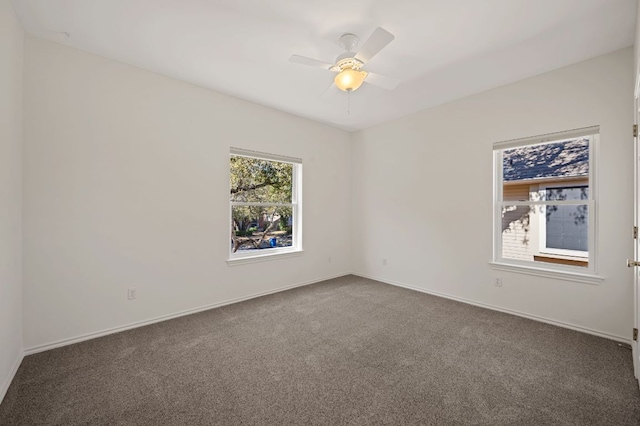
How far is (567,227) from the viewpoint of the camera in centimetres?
297

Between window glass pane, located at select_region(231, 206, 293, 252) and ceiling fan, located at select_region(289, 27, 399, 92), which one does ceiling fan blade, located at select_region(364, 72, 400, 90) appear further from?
window glass pane, located at select_region(231, 206, 293, 252)

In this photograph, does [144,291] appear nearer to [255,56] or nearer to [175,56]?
[175,56]

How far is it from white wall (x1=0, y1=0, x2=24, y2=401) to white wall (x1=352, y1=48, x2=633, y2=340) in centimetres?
418

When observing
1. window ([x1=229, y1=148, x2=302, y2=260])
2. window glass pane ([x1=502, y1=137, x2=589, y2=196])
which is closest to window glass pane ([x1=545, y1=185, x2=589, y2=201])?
window glass pane ([x1=502, y1=137, x2=589, y2=196])

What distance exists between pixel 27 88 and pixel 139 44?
973 mm

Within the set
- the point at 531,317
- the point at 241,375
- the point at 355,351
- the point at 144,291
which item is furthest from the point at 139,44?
the point at 531,317

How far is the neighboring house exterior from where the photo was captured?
2.89 metres

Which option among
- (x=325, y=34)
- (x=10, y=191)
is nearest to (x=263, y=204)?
(x=325, y=34)

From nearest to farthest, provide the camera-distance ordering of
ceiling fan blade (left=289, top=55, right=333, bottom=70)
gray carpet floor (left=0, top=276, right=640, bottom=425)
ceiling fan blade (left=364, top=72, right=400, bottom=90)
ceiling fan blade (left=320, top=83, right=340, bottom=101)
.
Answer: gray carpet floor (left=0, top=276, right=640, bottom=425)
ceiling fan blade (left=289, top=55, right=333, bottom=70)
ceiling fan blade (left=364, top=72, right=400, bottom=90)
ceiling fan blade (left=320, top=83, right=340, bottom=101)

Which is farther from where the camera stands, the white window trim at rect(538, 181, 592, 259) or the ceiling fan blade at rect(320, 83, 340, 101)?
the ceiling fan blade at rect(320, 83, 340, 101)

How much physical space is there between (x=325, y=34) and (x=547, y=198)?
2.93m

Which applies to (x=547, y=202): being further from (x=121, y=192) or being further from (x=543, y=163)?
(x=121, y=192)

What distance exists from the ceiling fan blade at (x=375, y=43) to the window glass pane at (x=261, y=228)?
2.44 m

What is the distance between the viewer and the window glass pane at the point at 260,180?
12.3ft
